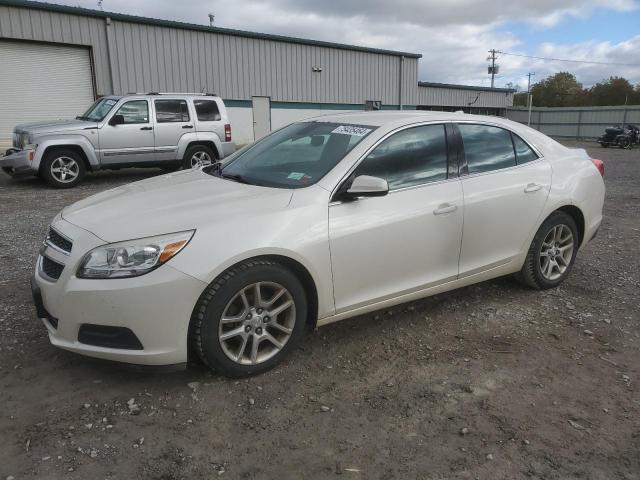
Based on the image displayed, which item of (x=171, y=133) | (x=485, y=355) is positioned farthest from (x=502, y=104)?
(x=485, y=355)

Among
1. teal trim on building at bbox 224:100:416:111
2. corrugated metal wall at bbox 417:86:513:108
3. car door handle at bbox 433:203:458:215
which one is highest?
corrugated metal wall at bbox 417:86:513:108

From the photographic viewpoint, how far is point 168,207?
3.16m

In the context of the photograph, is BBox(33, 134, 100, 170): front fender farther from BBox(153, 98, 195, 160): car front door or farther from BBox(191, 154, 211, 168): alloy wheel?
BBox(191, 154, 211, 168): alloy wheel

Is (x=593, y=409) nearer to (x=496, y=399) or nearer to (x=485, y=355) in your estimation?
(x=496, y=399)

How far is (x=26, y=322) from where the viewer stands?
12.7 feet

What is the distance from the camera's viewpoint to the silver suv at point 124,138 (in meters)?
9.97

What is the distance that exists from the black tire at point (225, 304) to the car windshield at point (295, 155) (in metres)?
0.65

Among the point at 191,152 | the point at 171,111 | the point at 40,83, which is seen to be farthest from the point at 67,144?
the point at 40,83

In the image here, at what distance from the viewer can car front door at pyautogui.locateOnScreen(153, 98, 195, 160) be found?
11.1 meters

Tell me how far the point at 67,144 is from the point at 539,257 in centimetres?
895

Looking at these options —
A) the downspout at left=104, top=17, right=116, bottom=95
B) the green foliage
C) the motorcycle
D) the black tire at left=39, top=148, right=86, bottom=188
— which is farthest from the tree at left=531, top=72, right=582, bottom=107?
the black tire at left=39, top=148, right=86, bottom=188

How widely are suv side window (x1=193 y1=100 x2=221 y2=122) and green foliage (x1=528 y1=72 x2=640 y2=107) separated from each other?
66.3 metres

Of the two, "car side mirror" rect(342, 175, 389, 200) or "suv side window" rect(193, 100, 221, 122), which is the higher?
"suv side window" rect(193, 100, 221, 122)

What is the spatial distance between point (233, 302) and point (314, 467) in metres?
1.02
